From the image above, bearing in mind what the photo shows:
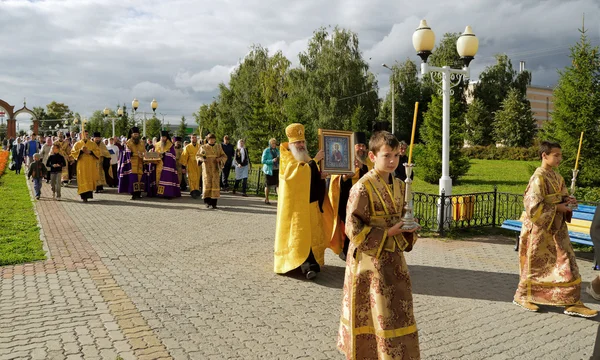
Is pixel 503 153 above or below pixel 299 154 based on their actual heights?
above

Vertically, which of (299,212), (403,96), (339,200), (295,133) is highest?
(403,96)

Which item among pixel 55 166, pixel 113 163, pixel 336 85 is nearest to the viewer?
pixel 55 166

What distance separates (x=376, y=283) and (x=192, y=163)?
1397cm

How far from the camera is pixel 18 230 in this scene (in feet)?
35.7

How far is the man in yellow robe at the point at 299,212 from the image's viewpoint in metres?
7.30

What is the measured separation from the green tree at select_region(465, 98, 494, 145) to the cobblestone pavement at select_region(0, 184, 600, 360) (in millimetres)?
42752

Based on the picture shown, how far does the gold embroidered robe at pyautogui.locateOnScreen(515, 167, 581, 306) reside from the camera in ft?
19.6

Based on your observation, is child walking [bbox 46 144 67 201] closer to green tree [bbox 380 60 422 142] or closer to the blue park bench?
the blue park bench

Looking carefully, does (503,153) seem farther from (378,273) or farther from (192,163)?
(378,273)

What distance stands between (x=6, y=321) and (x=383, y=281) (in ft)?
13.3

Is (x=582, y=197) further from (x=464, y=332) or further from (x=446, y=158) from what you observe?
(x=464, y=332)

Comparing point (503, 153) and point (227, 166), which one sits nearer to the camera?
point (227, 166)

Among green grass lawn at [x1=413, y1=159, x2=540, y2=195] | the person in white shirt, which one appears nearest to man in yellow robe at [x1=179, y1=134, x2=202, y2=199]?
the person in white shirt

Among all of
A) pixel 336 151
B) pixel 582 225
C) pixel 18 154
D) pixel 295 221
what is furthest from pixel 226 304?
pixel 18 154
